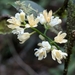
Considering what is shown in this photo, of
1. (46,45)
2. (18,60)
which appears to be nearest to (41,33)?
(46,45)

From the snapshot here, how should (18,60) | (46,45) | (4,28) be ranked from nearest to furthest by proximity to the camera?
(46,45) < (4,28) < (18,60)

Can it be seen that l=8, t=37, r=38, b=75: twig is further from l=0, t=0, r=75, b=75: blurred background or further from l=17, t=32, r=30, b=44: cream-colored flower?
l=17, t=32, r=30, b=44: cream-colored flower

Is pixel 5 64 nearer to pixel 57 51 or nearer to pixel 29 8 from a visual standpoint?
pixel 29 8

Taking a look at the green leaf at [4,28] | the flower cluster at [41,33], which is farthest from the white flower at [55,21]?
the green leaf at [4,28]

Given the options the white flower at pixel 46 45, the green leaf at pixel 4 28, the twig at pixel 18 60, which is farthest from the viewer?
the twig at pixel 18 60

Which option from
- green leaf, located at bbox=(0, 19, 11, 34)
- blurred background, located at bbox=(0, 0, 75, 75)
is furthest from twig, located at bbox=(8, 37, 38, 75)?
green leaf, located at bbox=(0, 19, 11, 34)

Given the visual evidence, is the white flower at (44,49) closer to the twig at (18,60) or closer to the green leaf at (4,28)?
the green leaf at (4,28)

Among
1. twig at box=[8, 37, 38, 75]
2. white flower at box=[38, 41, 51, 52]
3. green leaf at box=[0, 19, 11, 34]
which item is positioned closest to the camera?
white flower at box=[38, 41, 51, 52]

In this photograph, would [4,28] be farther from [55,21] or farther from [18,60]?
[18,60]

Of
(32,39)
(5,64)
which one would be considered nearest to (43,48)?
(32,39)

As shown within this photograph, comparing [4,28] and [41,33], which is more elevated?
[4,28]

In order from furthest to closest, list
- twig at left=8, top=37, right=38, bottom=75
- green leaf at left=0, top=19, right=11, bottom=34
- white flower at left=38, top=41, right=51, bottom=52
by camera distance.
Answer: twig at left=8, top=37, right=38, bottom=75 < green leaf at left=0, top=19, right=11, bottom=34 < white flower at left=38, top=41, right=51, bottom=52

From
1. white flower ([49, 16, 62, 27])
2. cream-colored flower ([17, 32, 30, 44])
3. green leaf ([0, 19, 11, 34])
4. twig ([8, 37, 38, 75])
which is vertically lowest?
cream-colored flower ([17, 32, 30, 44])
